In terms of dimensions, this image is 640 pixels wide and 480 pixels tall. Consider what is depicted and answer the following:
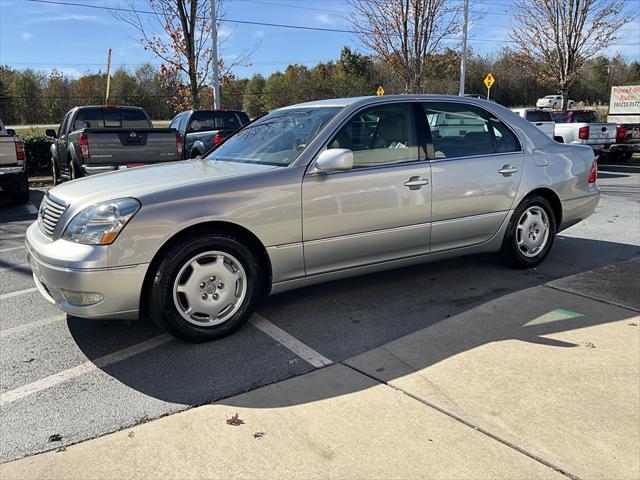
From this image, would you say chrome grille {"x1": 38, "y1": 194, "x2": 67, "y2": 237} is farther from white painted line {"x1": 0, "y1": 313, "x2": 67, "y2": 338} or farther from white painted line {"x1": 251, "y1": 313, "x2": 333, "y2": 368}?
white painted line {"x1": 251, "y1": 313, "x2": 333, "y2": 368}

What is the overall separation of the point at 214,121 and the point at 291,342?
1015 centimetres

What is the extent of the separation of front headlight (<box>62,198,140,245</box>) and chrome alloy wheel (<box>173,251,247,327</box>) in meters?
0.49

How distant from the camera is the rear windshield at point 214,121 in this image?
12.9 meters

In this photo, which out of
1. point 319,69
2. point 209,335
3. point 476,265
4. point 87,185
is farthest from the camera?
point 319,69

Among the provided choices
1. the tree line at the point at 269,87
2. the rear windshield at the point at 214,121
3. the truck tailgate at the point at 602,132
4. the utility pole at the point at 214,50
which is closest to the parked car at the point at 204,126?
the rear windshield at the point at 214,121

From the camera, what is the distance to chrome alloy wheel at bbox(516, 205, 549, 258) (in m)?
5.38

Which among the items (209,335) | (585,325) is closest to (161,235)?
(209,335)

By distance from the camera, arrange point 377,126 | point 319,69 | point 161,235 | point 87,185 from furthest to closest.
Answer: point 319,69 → point 377,126 → point 87,185 → point 161,235

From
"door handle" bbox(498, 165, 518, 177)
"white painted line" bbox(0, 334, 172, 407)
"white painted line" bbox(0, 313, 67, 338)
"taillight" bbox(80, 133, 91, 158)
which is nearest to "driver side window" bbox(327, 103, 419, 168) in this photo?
"door handle" bbox(498, 165, 518, 177)

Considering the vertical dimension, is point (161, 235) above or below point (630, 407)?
above

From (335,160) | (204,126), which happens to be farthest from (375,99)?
(204,126)

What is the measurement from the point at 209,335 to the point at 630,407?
8.33 ft

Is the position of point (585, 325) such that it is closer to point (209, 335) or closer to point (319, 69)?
point (209, 335)

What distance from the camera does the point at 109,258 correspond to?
3.44 m
